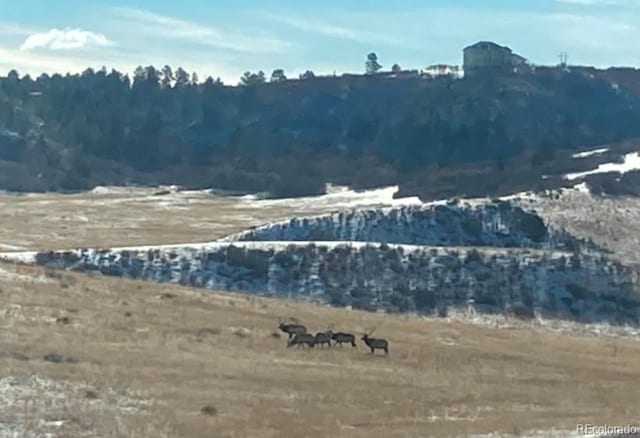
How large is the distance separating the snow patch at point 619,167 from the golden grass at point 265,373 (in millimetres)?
86644

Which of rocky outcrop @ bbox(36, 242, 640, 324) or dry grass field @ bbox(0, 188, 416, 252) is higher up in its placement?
dry grass field @ bbox(0, 188, 416, 252)

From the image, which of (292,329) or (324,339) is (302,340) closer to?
(324,339)

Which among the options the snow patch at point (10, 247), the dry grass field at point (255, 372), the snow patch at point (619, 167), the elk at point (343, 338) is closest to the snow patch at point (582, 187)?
the snow patch at point (619, 167)

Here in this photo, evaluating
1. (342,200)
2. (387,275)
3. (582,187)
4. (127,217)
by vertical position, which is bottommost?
(387,275)

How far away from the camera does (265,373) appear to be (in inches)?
1241

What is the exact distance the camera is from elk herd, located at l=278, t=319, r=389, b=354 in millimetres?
37469

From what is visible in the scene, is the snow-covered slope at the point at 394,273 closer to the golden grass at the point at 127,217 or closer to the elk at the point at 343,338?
the golden grass at the point at 127,217

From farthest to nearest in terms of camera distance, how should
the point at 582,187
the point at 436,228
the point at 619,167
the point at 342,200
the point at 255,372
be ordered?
the point at 342,200 < the point at 619,167 < the point at 582,187 < the point at 436,228 < the point at 255,372

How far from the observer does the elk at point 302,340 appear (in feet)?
122

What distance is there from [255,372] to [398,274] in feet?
138

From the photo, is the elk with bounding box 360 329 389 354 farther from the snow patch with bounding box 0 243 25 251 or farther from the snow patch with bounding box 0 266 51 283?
the snow patch with bounding box 0 243 25 251

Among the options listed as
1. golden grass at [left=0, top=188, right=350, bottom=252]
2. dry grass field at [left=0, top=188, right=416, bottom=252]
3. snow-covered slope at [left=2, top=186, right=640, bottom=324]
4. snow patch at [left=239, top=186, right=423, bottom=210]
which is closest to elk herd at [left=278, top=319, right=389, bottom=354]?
snow-covered slope at [left=2, top=186, right=640, bottom=324]

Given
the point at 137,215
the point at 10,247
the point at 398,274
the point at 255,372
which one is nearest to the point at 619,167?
the point at 137,215

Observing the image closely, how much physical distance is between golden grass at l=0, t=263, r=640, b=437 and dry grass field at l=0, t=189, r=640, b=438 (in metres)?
0.07
